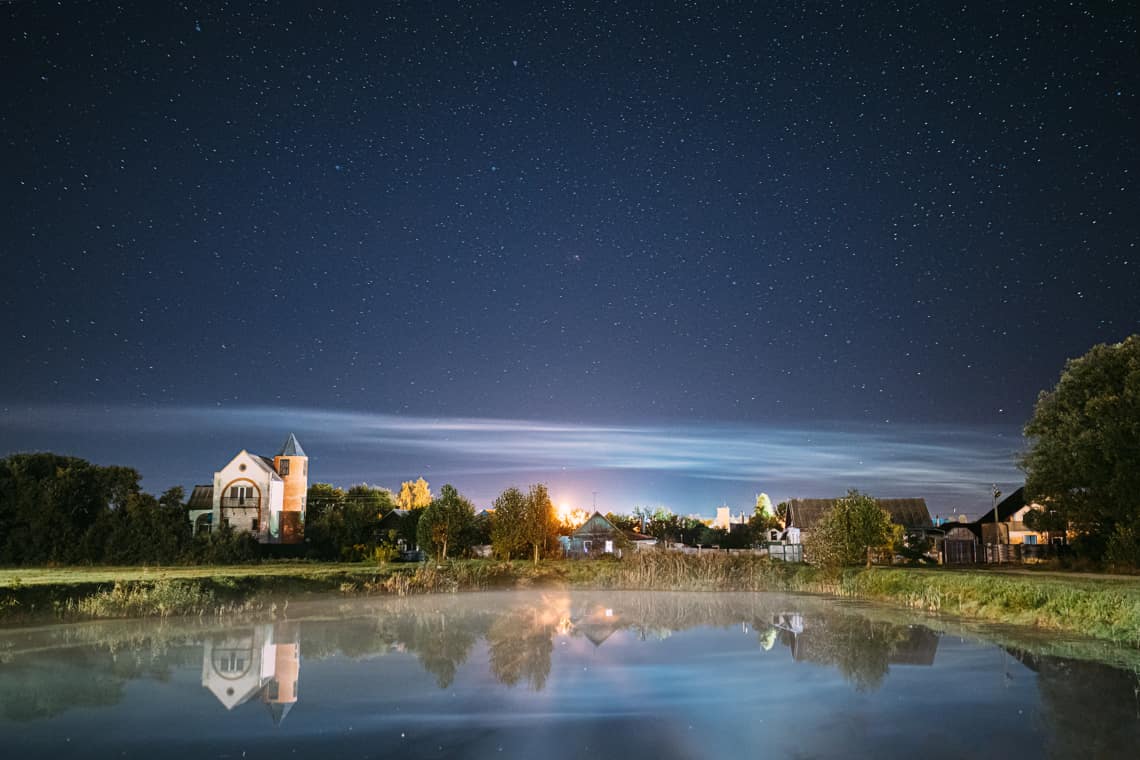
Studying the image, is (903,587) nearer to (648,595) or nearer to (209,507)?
(648,595)

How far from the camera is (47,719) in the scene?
1212 centimetres

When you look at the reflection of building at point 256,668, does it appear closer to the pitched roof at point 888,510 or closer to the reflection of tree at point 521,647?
the reflection of tree at point 521,647

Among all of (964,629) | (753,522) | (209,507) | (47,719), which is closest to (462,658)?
(47,719)

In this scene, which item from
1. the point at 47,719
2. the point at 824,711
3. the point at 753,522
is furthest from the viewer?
the point at 753,522

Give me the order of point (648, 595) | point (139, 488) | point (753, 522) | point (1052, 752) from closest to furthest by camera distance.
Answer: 1. point (1052, 752)
2. point (648, 595)
3. point (139, 488)
4. point (753, 522)

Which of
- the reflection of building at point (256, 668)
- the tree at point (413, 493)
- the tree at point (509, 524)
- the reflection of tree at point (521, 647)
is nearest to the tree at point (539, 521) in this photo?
the tree at point (509, 524)

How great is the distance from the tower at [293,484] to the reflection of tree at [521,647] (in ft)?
126

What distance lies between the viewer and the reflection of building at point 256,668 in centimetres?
1384

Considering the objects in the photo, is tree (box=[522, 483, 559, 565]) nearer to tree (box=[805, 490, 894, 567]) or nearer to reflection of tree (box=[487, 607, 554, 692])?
tree (box=[805, 490, 894, 567])

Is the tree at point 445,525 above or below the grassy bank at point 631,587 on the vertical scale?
above

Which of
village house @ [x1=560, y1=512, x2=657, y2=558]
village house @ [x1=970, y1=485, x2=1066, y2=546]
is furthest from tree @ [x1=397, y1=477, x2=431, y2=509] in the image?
village house @ [x1=970, y1=485, x2=1066, y2=546]

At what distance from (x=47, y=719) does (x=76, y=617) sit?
42.1 ft

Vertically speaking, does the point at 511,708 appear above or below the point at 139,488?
below

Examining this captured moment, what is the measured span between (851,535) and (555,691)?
30818 millimetres
